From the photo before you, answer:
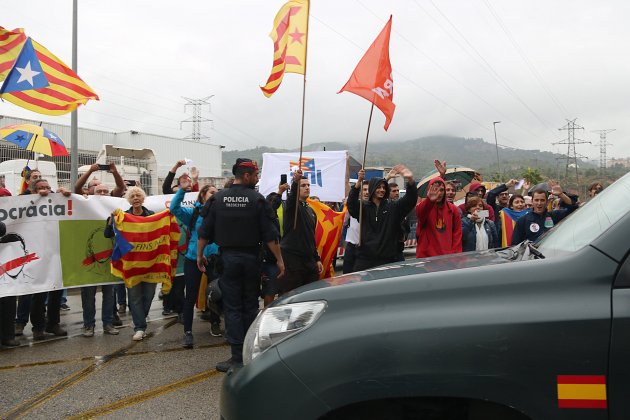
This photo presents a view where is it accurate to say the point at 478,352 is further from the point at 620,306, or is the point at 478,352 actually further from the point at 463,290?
the point at 620,306

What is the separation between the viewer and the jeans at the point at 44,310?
6.16m

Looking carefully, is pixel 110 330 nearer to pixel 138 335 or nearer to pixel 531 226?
pixel 138 335

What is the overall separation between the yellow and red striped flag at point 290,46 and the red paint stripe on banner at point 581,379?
4.77 meters

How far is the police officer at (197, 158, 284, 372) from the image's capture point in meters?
4.76

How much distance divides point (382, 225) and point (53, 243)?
4.16 meters

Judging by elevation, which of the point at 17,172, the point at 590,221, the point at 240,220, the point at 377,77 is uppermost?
the point at 377,77

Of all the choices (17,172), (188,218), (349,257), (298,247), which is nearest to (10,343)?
A: (188,218)

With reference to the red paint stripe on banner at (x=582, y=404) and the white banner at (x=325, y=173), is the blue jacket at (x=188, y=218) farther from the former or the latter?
the red paint stripe on banner at (x=582, y=404)

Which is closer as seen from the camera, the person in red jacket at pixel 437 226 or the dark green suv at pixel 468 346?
the dark green suv at pixel 468 346

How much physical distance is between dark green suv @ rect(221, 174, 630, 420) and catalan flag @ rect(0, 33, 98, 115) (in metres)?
5.89

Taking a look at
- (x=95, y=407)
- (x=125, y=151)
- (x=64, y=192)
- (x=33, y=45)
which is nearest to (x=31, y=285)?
(x=64, y=192)

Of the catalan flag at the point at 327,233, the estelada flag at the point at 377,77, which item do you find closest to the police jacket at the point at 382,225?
the estelada flag at the point at 377,77

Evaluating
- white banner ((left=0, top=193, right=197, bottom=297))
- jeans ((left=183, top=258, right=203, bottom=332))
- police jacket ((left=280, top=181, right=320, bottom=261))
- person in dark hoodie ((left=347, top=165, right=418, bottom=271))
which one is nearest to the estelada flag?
person in dark hoodie ((left=347, top=165, right=418, bottom=271))

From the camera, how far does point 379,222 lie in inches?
212
